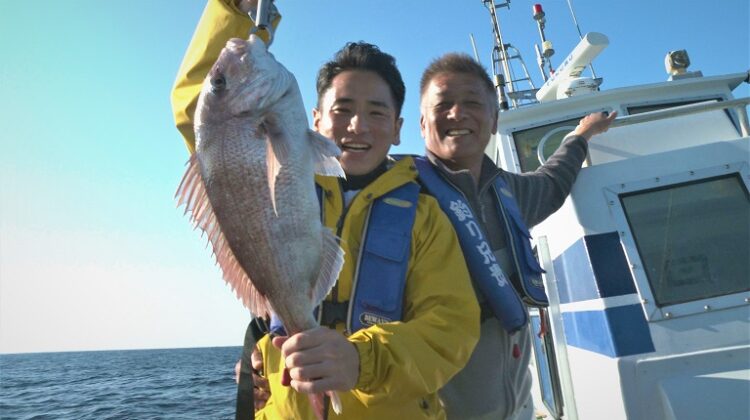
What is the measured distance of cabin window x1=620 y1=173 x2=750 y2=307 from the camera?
3.50 meters

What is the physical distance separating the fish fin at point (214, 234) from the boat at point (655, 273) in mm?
2701

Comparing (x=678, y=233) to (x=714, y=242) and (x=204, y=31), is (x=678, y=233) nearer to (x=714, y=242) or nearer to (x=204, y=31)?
(x=714, y=242)

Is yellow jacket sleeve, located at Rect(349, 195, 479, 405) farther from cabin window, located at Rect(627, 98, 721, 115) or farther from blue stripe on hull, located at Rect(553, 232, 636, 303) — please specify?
cabin window, located at Rect(627, 98, 721, 115)

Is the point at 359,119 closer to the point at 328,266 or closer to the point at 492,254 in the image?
the point at 328,266

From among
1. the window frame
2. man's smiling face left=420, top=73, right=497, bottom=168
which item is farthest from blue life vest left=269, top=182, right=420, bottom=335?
the window frame

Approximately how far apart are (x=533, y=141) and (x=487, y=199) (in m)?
3.22

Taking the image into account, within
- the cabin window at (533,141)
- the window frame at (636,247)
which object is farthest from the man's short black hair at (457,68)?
the cabin window at (533,141)

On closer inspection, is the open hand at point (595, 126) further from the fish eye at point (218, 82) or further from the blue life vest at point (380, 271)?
the fish eye at point (218, 82)

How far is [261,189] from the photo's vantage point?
1683 millimetres

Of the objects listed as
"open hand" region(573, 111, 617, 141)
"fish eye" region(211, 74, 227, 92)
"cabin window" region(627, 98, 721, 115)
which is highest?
"cabin window" region(627, 98, 721, 115)

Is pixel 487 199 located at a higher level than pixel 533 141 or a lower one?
lower

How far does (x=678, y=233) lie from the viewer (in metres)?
3.72

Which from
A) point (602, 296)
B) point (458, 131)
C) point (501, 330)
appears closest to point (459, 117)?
point (458, 131)

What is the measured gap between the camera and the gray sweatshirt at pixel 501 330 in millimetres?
2789
